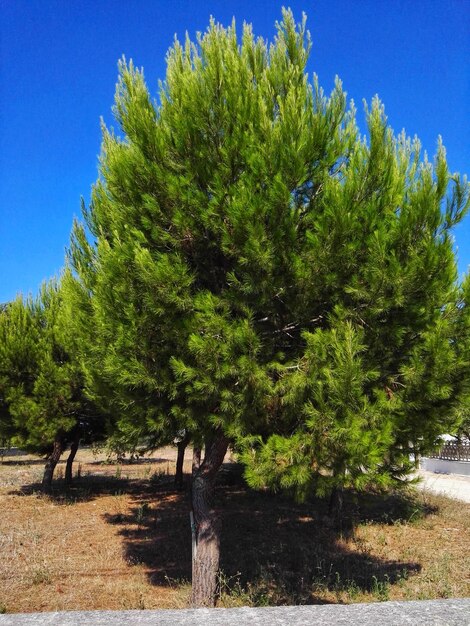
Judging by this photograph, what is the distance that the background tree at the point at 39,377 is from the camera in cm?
1491

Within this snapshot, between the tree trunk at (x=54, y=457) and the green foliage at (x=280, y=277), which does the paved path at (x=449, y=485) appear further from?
the tree trunk at (x=54, y=457)

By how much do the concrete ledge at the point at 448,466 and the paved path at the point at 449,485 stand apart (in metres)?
0.42

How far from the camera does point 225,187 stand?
5824 mm

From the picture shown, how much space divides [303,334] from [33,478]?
64.1 ft

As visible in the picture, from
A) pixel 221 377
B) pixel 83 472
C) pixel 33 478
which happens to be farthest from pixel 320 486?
pixel 83 472

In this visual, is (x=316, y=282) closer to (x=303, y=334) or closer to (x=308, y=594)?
(x=303, y=334)

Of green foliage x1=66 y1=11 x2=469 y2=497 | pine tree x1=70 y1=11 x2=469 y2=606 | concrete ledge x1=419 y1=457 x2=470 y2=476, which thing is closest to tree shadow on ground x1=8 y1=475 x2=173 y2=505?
pine tree x1=70 y1=11 x2=469 y2=606

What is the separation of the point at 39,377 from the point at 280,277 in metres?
11.5

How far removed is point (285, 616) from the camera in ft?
9.90

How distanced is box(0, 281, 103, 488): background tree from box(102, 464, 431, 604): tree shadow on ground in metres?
3.60

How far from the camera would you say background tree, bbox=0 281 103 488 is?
48.9 ft

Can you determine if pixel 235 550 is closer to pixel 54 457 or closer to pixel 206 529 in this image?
pixel 206 529

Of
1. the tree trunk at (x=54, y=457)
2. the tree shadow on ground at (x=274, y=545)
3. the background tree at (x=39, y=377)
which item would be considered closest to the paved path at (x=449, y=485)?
the tree shadow on ground at (x=274, y=545)

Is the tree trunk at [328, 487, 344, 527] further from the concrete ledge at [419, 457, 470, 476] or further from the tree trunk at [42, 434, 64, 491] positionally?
the concrete ledge at [419, 457, 470, 476]
